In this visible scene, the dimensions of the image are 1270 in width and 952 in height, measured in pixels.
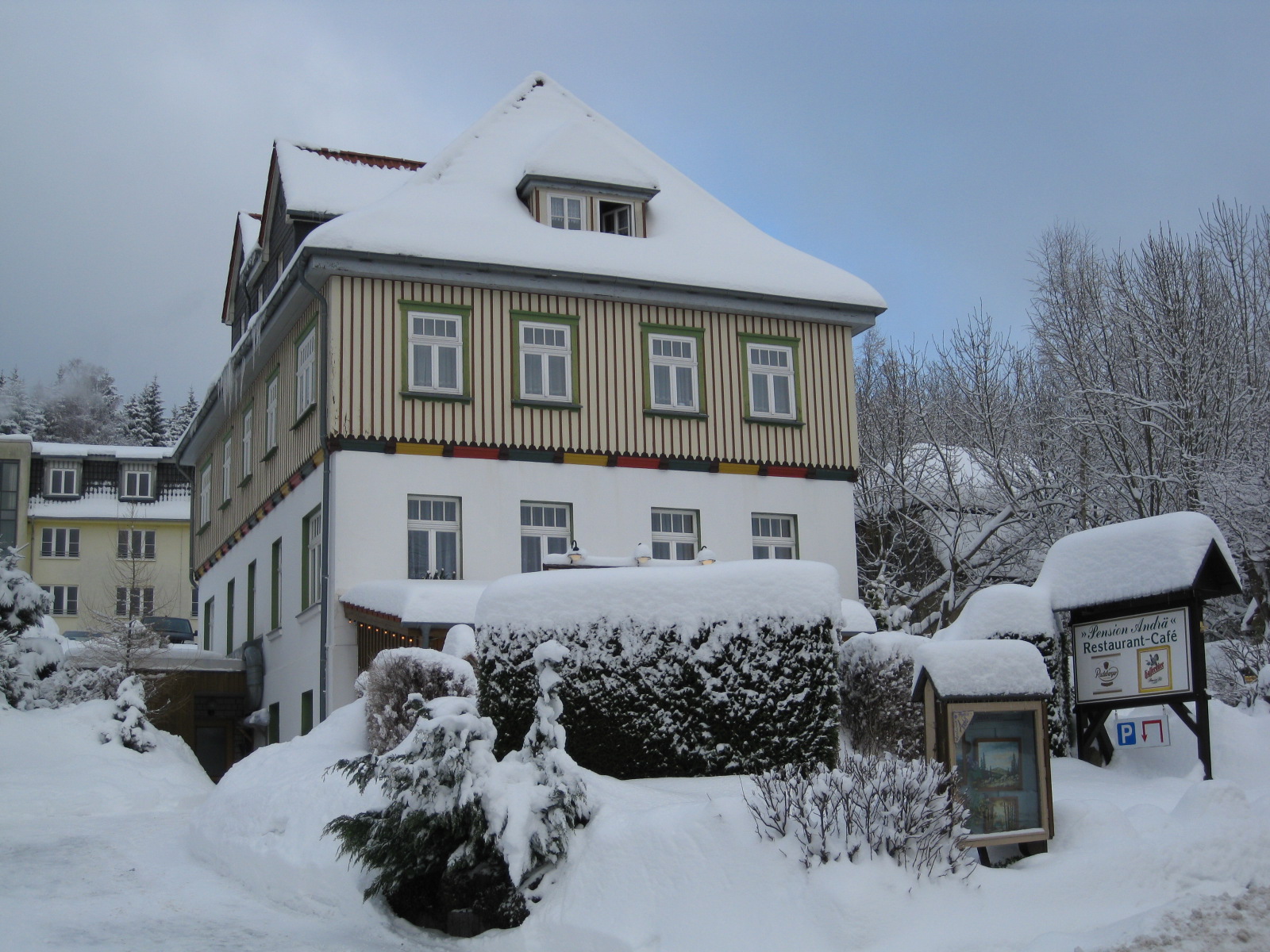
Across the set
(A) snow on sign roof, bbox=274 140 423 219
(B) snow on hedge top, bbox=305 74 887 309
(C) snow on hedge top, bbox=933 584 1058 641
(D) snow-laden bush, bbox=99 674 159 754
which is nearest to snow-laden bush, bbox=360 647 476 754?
(C) snow on hedge top, bbox=933 584 1058 641

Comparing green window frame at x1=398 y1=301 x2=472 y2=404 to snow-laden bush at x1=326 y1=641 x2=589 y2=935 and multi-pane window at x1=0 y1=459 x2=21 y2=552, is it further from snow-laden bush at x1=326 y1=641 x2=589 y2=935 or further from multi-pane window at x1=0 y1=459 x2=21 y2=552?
multi-pane window at x1=0 y1=459 x2=21 y2=552

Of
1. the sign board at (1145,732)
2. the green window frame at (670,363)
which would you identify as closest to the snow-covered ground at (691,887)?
the sign board at (1145,732)

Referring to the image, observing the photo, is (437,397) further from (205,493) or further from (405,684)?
(205,493)

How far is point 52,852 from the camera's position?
12.8 metres

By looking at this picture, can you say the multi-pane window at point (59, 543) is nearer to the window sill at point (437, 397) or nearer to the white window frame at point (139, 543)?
the white window frame at point (139, 543)

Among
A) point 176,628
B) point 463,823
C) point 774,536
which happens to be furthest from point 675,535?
point 176,628

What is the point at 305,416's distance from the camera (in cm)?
2166

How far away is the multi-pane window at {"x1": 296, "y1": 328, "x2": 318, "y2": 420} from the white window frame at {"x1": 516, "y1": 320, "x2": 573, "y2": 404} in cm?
329

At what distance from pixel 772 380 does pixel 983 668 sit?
13495mm

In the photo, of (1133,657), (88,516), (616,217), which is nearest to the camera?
(1133,657)

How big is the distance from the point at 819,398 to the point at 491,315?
20.2ft

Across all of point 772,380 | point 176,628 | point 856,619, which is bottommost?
point 856,619

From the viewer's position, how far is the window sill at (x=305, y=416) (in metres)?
21.2

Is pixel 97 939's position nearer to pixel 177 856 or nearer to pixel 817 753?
pixel 177 856
